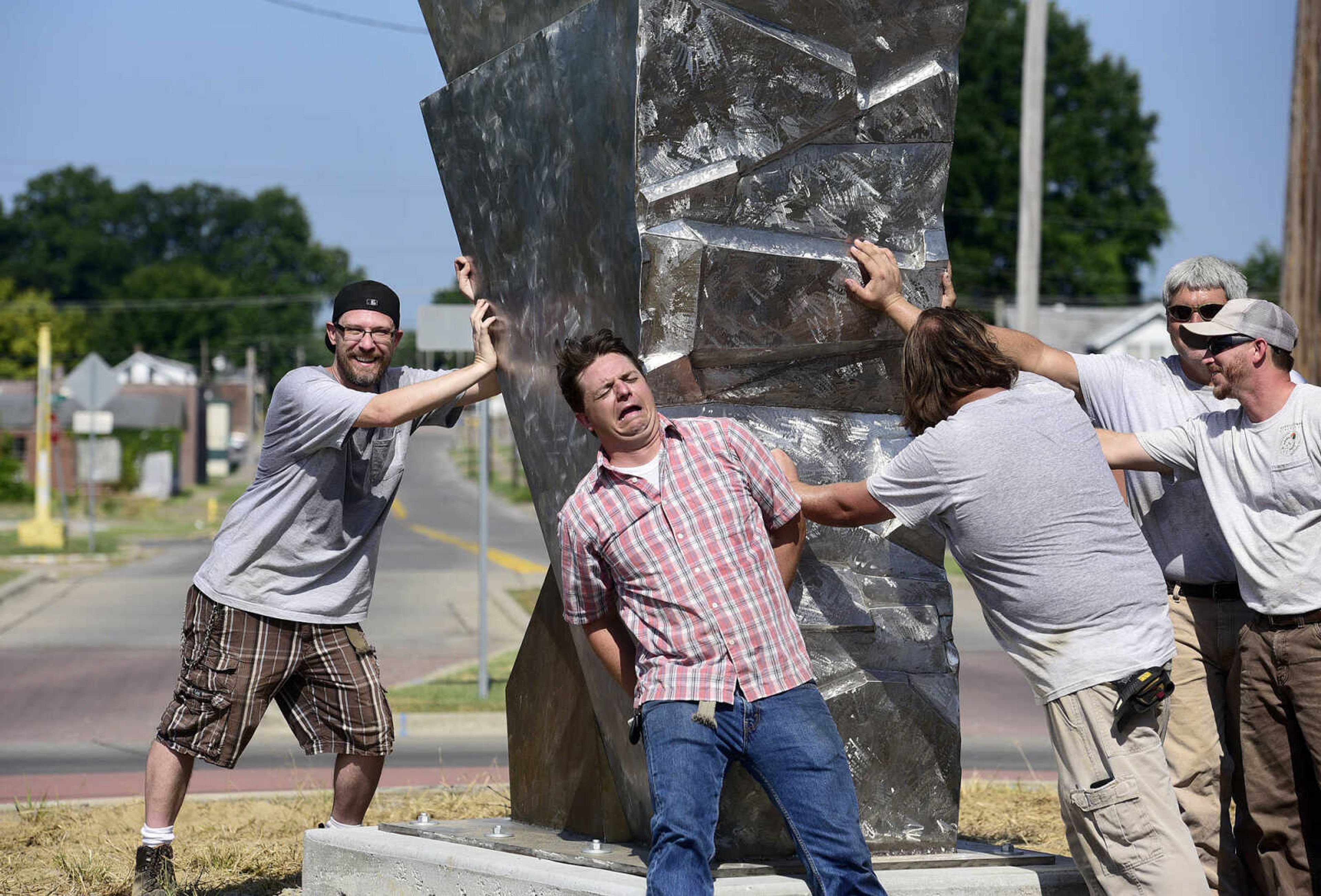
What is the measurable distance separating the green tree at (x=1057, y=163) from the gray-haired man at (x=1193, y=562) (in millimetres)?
39813

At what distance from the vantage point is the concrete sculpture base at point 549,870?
12.0 feet

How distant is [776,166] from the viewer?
12.9ft

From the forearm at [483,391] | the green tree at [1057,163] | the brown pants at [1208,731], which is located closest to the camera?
the brown pants at [1208,731]

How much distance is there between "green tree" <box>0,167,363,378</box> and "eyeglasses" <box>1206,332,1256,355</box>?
79421mm

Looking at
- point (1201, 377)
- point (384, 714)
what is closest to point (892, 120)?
point (1201, 377)

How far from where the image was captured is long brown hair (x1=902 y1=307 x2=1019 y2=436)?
3502 mm

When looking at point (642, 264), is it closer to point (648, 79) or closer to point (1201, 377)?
point (648, 79)

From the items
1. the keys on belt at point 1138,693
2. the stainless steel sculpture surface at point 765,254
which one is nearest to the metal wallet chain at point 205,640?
the stainless steel sculpture surface at point 765,254

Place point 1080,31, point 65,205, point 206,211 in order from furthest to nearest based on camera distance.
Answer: point 206,211
point 65,205
point 1080,31

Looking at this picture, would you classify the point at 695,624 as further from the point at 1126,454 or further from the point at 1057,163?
the point at 1057,163

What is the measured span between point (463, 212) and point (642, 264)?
3.47 feet

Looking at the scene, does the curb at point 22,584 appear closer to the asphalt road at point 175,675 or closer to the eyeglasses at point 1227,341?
the asphalt road at point 175,675

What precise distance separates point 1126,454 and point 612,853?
5.62 feet

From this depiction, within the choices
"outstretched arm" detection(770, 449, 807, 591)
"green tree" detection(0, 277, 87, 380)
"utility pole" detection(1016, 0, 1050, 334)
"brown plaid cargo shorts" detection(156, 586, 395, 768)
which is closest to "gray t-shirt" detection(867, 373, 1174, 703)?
"outstretched arm" detection(770, 449, 807, 591)
